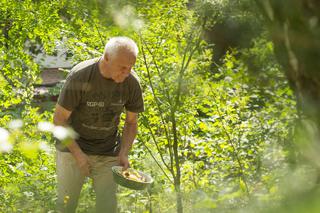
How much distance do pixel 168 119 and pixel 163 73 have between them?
1.49 ft

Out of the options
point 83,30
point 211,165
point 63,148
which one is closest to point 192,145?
point 211,165

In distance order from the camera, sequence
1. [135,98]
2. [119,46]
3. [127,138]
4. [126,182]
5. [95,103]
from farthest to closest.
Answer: [127,138] → [135,98] → [95,103] → [126,182] → [119,46]

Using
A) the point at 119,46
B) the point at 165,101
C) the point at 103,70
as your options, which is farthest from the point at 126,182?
the point at 165,101

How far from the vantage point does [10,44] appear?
615 centimetres

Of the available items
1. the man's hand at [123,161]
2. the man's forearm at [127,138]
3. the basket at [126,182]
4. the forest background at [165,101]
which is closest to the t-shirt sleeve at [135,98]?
the man's forearm at [127,138]

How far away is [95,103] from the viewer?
3980 mm

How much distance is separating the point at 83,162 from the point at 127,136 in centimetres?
44

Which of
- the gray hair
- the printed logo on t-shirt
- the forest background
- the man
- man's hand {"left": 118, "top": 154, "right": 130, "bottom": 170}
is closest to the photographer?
the gray hair

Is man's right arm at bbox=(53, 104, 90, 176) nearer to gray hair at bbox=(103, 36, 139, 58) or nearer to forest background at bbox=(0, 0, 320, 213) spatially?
gray hair at bbox=(103, 36, 139, 58)

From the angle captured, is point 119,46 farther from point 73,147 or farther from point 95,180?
point 95,180

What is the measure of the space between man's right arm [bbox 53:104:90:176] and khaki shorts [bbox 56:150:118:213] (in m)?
0.09

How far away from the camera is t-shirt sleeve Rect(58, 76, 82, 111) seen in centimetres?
389

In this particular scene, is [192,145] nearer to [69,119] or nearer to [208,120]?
[208,120]

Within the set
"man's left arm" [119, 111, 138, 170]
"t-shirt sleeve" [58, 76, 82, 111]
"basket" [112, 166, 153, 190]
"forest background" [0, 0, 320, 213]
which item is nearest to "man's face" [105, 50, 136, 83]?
"t-shirt sleeve" [58, 76, 82, 111]
